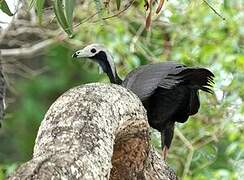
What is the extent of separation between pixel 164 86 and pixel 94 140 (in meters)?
1.03

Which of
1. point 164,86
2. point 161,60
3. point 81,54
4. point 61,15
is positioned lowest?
point 161,60

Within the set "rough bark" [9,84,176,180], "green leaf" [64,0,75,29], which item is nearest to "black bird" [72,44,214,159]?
"rough bark" [9,84,176,180]

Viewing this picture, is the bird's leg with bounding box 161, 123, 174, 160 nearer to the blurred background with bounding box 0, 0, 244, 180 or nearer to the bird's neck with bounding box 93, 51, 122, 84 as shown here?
the bird's neck with bounding box 93, 51, 122, 84

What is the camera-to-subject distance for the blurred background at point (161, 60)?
11.4ft

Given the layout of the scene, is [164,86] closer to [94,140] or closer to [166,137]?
[166,137]

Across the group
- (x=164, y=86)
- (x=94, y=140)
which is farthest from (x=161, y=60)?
(x=94, y=140)

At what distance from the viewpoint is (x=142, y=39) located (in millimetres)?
4180

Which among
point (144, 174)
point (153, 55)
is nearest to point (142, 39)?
Result: point (153, 55)

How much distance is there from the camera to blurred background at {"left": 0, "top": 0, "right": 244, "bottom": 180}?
3.47 m

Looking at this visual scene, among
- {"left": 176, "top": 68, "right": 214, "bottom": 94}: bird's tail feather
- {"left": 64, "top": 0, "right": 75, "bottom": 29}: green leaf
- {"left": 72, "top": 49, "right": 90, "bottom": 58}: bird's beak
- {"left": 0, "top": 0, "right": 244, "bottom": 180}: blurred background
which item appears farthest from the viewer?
{"left": 0, "top": 0, "right": 244, "bottom": 180}: blurred background

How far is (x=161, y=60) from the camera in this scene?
12.6 ft

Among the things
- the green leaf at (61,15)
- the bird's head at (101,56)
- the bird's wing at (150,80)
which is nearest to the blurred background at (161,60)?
the bird's head at (101,56)

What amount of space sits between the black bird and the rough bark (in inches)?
19.3

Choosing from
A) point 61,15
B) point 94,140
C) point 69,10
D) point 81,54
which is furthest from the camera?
point 81,54
